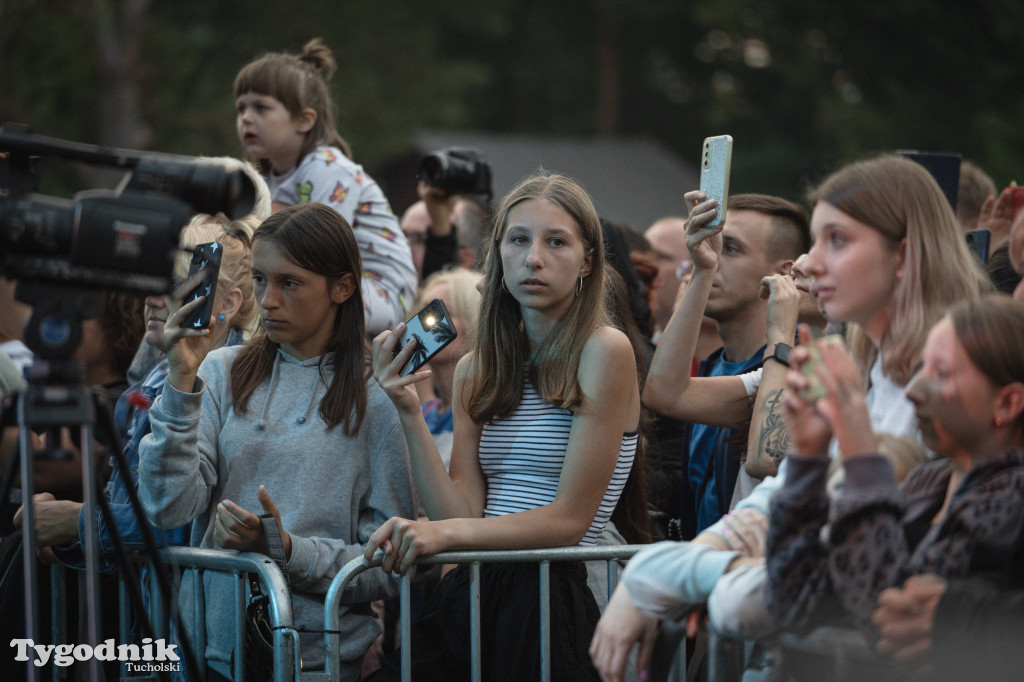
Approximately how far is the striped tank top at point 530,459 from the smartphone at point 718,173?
741 millimetres

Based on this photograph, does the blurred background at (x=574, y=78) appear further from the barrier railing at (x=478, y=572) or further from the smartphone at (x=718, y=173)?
the barrier railing at (x=478, y=572)

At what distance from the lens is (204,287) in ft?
9.89

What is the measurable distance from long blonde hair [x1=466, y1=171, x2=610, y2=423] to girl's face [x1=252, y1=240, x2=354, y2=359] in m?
0.51

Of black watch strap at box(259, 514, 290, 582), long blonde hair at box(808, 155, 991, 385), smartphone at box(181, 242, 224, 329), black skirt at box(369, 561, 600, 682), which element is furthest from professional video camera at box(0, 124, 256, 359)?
long blonde hair at box(808, 155, 991, 385)

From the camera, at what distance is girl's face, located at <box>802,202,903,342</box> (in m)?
2.21

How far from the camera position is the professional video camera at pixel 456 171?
15.7 feet

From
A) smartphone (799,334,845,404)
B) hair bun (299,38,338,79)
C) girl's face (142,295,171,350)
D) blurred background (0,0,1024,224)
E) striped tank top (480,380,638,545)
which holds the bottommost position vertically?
striped tank top (480,380,638,545)

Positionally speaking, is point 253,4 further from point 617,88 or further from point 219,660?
point 219,660

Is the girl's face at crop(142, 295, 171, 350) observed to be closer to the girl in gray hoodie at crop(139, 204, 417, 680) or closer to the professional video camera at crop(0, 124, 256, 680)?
the girl in gray hoodie at crop(139, 204, 417, 680)

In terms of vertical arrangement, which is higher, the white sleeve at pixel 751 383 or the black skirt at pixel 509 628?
the white sleeve at pixel 751 383

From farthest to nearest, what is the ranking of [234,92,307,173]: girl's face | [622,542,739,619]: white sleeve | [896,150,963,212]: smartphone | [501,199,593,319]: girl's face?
[234,92,307,173]: girl's face < [896,150,963,212]: smartphone < [501,199,593,319]: girl's face < [622,542,739,619]: white sleeve

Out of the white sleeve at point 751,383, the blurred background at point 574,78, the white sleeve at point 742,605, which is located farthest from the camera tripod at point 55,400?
the blurred background at point 574,78

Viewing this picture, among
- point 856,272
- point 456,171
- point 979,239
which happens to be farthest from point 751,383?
point 456,171

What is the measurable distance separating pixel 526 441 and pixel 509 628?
0.53 m
